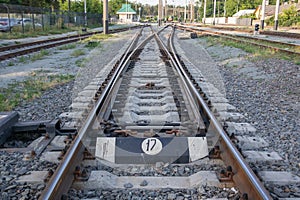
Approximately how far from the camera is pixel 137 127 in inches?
155

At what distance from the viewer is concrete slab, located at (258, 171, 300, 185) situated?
292 cm

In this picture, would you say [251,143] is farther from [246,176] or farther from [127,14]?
[127,14]

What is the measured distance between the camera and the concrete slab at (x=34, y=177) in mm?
2873

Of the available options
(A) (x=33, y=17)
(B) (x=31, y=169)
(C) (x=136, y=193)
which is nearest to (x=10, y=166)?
(B) (x=31, y=169)

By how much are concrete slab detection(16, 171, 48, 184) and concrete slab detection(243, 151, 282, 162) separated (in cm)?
192

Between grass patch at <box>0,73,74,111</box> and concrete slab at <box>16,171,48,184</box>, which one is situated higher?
Result: grass patch at <box>0,73,74,111</box>

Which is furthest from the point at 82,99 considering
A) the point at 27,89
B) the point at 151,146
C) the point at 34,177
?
the point at 34,177

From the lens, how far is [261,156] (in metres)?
3.41

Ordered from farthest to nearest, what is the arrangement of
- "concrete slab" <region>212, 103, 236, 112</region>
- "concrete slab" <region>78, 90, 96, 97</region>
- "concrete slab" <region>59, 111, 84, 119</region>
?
"concrete slab" <region>78, 90, 96, 97</region>, "concrete slab" <region>212, 103, 236, 112</region>, "concrete slab" <region>59, 111, 84, 119</region>

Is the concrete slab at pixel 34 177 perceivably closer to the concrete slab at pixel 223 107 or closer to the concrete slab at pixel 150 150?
the concrete slab at pixel 150 150

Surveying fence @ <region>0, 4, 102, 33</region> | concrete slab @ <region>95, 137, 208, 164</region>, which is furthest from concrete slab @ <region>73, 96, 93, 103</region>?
fence @ <region>0, 4, 102, 33</region>

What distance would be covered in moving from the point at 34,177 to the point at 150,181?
99 cm

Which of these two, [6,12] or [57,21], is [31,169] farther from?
[57,21]

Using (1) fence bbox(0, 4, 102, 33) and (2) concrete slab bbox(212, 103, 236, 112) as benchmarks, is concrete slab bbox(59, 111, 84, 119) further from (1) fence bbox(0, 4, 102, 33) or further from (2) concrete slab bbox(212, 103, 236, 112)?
(1) fence bbox(0, 4, 102, 33)
